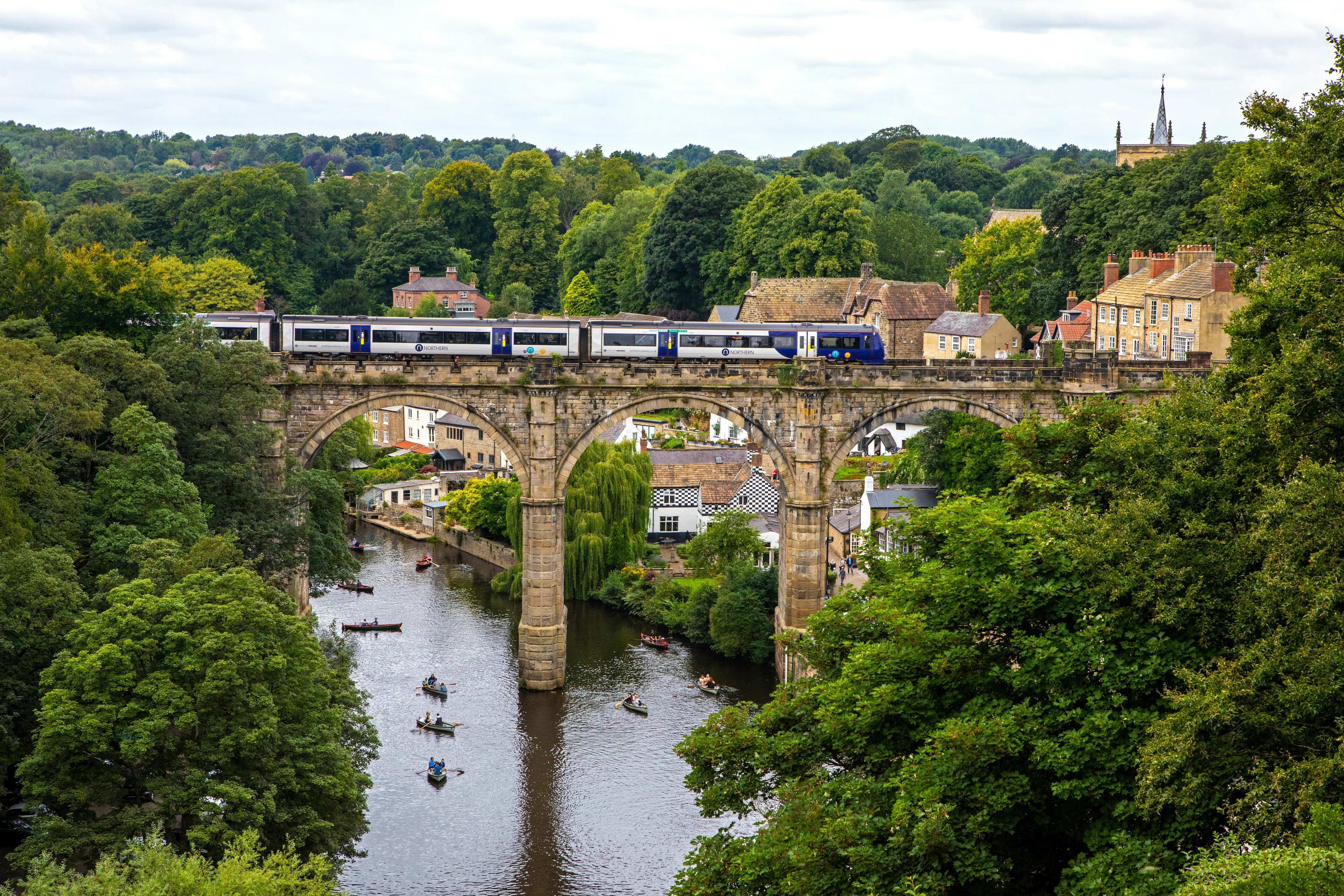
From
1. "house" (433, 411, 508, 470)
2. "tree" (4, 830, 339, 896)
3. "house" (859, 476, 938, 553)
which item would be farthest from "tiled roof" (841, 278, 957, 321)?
"tree" (4, 830, 339, 896)

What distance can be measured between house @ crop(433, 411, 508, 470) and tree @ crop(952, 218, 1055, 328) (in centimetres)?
3215

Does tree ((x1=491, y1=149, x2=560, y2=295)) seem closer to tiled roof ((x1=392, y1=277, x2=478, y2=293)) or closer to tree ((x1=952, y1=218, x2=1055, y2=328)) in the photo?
tiled roof ((x1=392, y1=277, x2=478, y2=293))

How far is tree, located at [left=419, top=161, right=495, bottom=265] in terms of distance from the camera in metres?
140

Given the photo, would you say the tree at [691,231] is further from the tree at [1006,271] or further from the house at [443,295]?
the tree at [1006,271]

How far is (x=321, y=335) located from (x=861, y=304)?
4391 centimetres

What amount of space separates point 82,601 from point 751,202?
245 ft

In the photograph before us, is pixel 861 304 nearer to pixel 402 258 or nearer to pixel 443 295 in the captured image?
pixel 443 295

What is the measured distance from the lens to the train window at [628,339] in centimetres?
5159

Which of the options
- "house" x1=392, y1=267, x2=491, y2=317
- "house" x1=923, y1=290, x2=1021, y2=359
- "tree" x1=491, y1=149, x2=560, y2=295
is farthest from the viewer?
"tree" x1=491, y1=149, x2=560, y2=295

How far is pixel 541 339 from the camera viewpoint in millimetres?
51500

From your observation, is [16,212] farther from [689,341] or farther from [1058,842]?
[1058,842]

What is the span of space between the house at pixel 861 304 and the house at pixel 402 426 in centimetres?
2278

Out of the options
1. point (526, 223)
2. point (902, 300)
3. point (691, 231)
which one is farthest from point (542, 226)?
point (902, 300)

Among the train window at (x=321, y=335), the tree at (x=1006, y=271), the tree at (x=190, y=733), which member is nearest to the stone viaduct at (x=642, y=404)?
the train window at (x=321, y=335)
